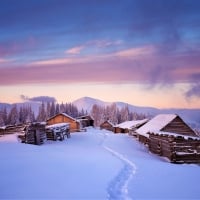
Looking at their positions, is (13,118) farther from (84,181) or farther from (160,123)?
(84,181)

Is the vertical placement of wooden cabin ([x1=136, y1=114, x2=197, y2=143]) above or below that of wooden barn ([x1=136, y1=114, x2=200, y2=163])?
above

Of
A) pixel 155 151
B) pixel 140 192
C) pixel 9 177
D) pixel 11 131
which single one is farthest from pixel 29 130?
pixel 140 192

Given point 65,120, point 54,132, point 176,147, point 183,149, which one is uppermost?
point 65,120

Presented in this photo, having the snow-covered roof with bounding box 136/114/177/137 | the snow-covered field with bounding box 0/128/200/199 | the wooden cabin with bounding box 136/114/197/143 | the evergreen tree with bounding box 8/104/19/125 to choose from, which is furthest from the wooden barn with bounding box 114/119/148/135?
the evergreen tree with bounding box 8/104/19/125

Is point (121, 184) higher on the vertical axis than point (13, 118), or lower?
lower

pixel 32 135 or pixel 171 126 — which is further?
pixel 171 126

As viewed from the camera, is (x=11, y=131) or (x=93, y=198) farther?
(x=11, y=131)

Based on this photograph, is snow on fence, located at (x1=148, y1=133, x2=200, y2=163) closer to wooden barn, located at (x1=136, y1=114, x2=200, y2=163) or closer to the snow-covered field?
wooden barn, located at (x1=136, y1=114, x2=200, y2=163)

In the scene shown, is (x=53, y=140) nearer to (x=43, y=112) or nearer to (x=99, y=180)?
(x=99, y=180)

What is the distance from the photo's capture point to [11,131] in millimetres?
41219

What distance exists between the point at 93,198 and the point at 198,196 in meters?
4.56

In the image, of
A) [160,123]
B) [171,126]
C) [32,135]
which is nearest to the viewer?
[32,135]

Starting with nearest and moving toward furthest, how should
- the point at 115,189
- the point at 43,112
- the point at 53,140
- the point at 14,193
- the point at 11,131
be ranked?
the point at 14,193
the point at 115,189
the point at 53,140
the point at 11,131
the point at 43,112

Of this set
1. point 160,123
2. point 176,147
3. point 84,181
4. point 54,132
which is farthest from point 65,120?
point 84,181
